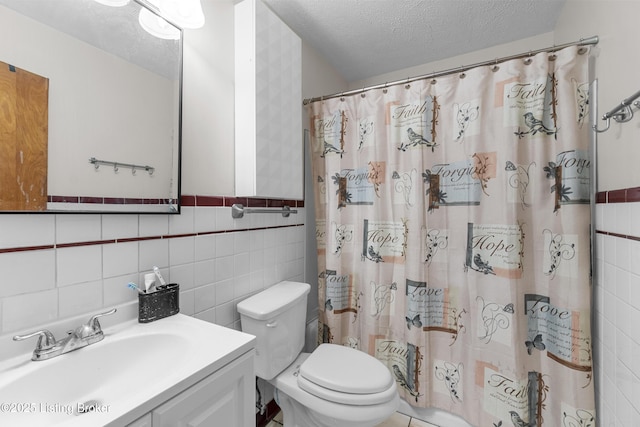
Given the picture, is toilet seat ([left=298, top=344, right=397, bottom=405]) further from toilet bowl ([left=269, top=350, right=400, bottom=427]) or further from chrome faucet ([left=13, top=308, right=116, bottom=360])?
chrome faucet ([left=13, top=308, right=116, bottom=360])

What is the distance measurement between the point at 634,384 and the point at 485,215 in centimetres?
73

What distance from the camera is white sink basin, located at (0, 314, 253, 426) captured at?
0.53 meters

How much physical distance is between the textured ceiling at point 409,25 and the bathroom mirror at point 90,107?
0.91 m

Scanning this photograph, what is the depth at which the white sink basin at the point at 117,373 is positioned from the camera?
1.73 feet

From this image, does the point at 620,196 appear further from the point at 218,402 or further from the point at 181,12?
the point at 181,12

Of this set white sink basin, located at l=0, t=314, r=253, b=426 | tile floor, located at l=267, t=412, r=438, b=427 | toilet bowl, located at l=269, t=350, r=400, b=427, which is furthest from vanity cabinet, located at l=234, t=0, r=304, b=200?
tile floor, located at l=267, t=412, r=438, b=427

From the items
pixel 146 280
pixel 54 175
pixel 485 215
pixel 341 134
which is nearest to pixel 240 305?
pixel 146 280

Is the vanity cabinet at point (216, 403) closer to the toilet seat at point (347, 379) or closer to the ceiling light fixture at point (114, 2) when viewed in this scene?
the toilet seat at point (347, 379)

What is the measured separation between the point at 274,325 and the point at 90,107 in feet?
3.45

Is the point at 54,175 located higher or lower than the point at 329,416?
higher

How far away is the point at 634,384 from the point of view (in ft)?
2.71

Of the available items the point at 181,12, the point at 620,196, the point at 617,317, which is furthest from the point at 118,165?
the point at 617,317

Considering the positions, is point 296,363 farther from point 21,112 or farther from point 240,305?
point 21,112

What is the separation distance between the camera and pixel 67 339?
697 mm
